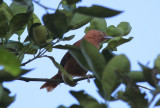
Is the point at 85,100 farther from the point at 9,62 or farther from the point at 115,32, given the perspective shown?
the point at 115,32

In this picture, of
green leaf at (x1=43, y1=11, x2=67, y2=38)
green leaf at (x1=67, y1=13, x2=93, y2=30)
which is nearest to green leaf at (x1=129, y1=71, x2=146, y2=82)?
green leaf at (x1=43, y1=11, x2=67, y2=38)

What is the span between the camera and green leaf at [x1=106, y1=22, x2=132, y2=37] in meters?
2.62

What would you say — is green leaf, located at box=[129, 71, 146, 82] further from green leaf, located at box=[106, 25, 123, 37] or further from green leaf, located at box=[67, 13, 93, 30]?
green leaf, located at box=[106, 25, 123, 37]

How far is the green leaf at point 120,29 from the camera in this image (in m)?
2.62

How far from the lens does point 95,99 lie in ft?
4.31

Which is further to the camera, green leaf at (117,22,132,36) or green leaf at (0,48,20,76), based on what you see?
green leaf at (117,22,132,36)

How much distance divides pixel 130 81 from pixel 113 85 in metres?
0.10

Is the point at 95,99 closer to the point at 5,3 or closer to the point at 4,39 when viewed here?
the point at 4,39

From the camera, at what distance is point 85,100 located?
4.34ft

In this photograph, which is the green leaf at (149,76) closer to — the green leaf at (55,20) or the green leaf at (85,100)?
the green leaf at (85,100)

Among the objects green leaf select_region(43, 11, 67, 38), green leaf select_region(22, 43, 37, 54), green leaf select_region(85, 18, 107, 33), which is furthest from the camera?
green leaf select_region(85, 18, 107, 33)

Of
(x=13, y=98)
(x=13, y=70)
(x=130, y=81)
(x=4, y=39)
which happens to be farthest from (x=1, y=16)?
(x=13, y=70)

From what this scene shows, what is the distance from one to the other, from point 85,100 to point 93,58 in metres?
0.19

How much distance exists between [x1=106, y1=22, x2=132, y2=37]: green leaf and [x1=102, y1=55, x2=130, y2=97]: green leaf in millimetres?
1320
